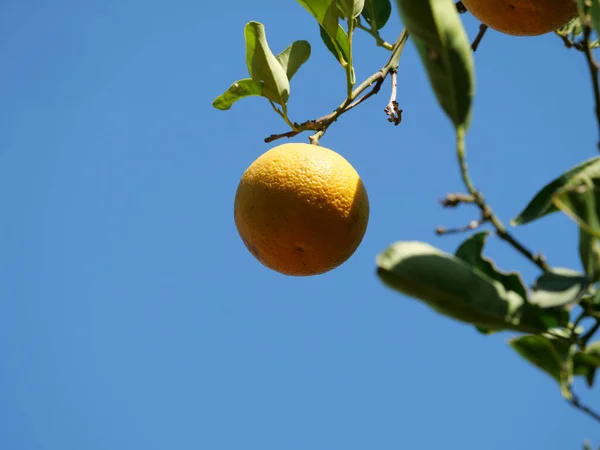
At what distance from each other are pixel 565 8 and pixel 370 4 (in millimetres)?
662

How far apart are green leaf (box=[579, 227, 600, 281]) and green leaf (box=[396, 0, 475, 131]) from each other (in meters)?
0.21

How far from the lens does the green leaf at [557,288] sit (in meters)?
0.89

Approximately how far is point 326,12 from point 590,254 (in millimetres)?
1069

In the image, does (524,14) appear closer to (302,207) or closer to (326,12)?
(326,12)

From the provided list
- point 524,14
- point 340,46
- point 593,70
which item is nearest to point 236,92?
point 340,46

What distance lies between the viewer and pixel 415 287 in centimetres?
89

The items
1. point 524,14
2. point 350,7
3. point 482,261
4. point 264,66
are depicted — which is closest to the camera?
point 482,261

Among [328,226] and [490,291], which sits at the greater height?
[328,226]

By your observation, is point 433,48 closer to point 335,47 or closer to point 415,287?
point 415,287

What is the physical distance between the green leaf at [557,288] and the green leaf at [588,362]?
11cm

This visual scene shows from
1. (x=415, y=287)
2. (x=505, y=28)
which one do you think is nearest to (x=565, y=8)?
(x=505, y=28)

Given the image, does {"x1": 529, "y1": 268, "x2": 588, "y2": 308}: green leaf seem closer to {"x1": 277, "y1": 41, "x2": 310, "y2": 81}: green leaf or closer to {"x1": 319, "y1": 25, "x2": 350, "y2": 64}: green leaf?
{"x1": 319, "y1": 25, "x2": 350, "y2": 64}: green leaf

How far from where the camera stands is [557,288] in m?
0.92

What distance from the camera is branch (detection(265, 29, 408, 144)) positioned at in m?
1.80
